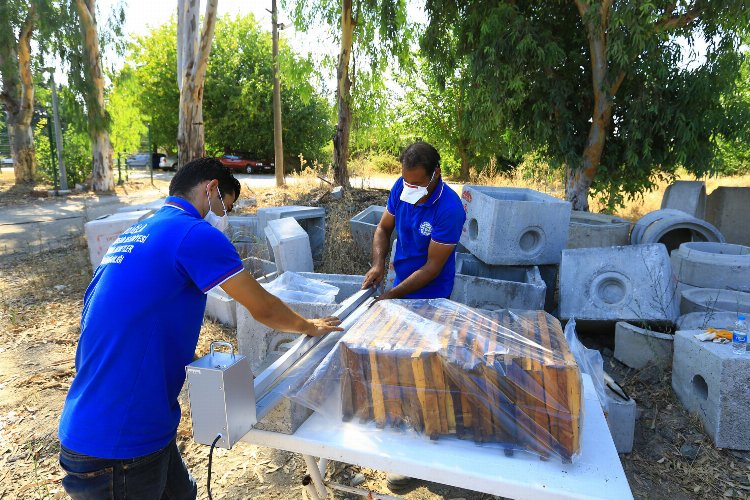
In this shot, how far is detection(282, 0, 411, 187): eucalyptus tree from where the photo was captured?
35.1 ft

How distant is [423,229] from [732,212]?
Result: 7676 millimetres

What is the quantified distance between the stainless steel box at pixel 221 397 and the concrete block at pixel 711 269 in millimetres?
4971

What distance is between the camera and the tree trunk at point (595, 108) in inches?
290

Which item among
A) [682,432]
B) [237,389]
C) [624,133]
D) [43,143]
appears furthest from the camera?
[43,143]

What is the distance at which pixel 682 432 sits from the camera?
363cm

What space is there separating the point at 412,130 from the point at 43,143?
1424 centimetres

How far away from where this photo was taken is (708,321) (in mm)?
4344

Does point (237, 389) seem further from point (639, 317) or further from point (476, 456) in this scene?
point (639, 317)

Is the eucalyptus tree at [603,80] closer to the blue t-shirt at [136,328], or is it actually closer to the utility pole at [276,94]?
the blue t-shirt at [136,328]

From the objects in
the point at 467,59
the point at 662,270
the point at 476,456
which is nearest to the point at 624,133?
the point at 467,59

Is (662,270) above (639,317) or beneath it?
above

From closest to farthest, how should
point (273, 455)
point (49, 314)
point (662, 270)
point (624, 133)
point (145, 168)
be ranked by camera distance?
point (273, 455) < point (662, 270) < point (49, 314) < point (624, 133) < point (145, 168)

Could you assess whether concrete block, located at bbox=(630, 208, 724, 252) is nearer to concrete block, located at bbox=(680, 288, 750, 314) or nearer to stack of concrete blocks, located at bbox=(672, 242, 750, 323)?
stack of concrete blocks, located at bbox=(672, 242, 750, 323)

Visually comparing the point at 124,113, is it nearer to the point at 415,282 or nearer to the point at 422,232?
the point at 422,232
